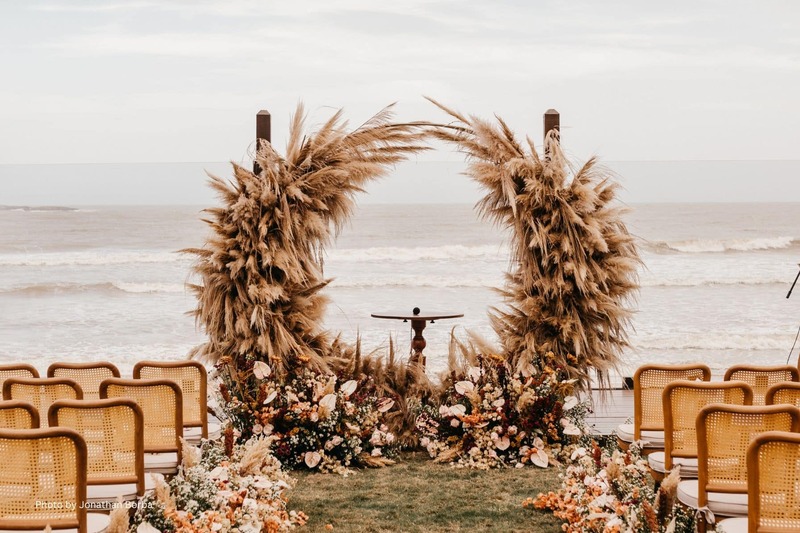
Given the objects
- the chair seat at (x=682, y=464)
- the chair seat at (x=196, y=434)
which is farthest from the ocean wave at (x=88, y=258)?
the chair seat at (x=682, y=464)

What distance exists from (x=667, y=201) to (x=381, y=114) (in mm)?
34697

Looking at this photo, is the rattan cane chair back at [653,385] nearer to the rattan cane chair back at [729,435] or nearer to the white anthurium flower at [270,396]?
the rattan cane chair back at [729,435]

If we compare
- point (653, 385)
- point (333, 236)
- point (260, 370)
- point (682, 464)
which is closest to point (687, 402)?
point (682, 464)

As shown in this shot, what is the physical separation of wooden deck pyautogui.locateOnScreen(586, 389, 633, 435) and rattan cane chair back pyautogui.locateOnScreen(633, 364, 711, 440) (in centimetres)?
203

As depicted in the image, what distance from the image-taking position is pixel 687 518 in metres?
3.65

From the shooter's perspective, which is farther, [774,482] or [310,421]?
[310,421]

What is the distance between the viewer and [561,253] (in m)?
6.71

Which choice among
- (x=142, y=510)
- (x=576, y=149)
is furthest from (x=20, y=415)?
(x=576, y=149)

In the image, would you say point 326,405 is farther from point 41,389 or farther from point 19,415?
point 19,415

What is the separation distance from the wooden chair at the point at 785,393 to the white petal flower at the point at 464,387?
2.90m

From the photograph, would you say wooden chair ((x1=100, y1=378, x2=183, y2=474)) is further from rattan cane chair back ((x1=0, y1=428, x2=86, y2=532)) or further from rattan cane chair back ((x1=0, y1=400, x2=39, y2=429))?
rattan cane chair back ((x1=0, y1=428, x2=86, y2=532))

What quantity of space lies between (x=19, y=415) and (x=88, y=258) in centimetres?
2325

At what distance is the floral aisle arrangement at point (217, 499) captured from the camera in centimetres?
375

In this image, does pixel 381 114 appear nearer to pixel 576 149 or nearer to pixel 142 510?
pixel 576 149
